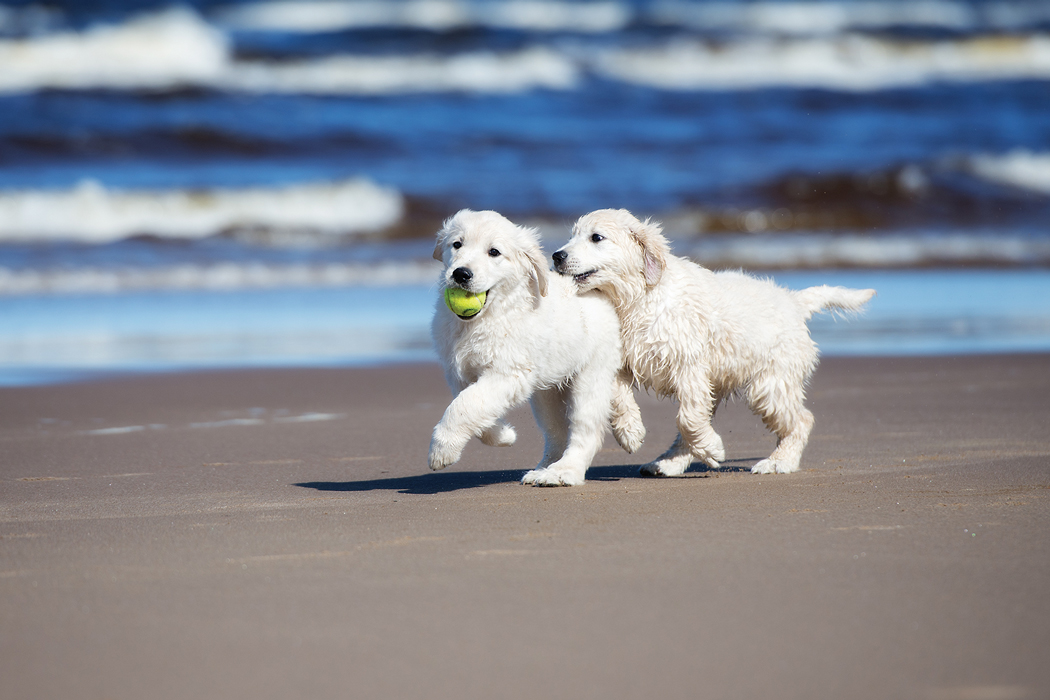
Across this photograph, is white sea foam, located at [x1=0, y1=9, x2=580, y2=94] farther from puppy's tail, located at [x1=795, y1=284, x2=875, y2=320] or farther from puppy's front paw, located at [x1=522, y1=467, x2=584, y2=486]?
puppy's front paw, located at [x1=522, y1=467, x2=584, y2=486]

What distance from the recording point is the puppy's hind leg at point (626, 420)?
5.18 meters

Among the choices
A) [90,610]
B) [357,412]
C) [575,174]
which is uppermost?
[575,174]

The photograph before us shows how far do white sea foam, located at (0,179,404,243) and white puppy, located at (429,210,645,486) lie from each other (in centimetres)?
1533

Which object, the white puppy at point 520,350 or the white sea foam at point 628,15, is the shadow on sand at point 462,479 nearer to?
the white puppy at point 520,350

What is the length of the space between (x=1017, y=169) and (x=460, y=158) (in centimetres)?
1137

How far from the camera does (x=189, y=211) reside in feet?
66.2

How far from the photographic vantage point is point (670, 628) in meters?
2.90

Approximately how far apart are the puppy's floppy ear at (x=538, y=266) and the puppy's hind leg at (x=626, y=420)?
62 centimetres

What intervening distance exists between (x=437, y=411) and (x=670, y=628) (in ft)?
14.3

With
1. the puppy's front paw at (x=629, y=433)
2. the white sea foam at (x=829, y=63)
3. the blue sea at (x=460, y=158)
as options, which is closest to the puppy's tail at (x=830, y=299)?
the puppy's front paw at (x=629, y=433)

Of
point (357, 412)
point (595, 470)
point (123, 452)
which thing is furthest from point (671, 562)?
point (357, 412)

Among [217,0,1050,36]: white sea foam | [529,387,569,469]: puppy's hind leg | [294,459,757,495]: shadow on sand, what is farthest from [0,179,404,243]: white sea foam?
[529,387,569,469]: puppy's hind leg

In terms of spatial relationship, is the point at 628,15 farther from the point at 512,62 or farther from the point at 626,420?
the point at 626,420

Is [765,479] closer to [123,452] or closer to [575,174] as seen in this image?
[123,452]
